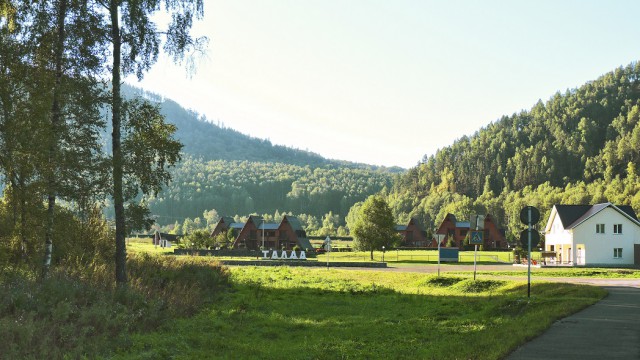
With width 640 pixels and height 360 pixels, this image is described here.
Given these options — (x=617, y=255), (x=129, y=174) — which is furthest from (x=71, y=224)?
(x=617, y=255)

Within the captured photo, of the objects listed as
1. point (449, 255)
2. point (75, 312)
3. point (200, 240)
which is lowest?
point (75, 312)

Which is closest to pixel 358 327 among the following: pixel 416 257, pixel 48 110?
pixel 48 110

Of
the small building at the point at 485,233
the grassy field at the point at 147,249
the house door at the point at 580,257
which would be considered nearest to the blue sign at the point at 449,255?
the house door at the point at 580,257

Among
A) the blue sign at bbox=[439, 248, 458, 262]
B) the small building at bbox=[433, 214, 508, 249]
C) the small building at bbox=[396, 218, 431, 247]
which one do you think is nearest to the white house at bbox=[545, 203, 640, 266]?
the blue sign at bbox=[439, 248, 458, 262]

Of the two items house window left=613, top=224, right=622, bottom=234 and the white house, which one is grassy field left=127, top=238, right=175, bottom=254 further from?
house window left=613, top=224, right=622, bottom=234

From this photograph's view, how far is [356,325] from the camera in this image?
19.3 meters

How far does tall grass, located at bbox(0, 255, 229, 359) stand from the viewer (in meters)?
11.9

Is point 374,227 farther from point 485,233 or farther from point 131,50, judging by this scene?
point 131,50

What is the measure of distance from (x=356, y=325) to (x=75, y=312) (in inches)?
347

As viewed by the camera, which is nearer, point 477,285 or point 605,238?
Result: point 477,285

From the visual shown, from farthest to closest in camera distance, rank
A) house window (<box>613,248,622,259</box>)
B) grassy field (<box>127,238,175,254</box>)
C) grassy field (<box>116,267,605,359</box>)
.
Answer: house window (<box>613,248,622,259</box>)
grassy field (<box>127,238,175,254</box>)
grassy field (<box>116,267,605,359</box>)

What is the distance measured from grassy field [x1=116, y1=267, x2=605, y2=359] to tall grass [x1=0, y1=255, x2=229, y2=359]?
54 cm

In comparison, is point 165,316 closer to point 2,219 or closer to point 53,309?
point 53,309

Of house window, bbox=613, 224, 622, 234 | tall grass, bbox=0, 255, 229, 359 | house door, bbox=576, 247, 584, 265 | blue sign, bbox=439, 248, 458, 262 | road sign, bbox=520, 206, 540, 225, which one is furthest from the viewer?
blue sign, bbox=439, 248, 458, 262
